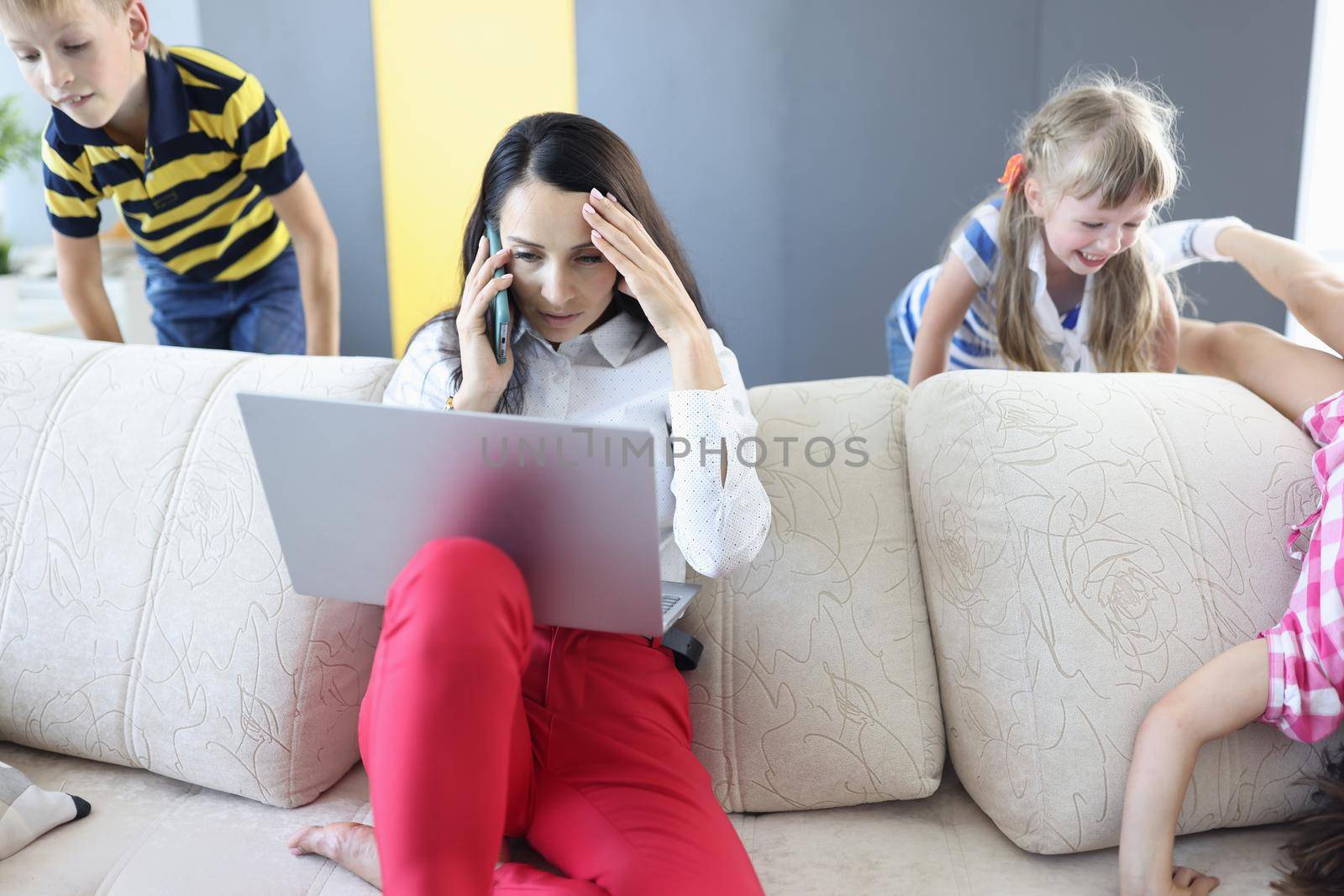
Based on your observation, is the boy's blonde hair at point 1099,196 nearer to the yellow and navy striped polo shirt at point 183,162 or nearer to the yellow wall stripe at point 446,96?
the yellow and navy striped polo shirt at point 183,162

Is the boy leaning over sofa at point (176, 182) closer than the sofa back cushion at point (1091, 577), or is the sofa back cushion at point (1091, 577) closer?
the sofa back cushion at point (1091, 577)

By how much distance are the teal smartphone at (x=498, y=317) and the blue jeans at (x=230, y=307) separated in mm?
927

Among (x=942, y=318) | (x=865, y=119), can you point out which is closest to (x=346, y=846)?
(x=942, y=318)

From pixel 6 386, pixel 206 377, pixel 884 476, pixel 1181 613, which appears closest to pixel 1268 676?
pixel 1181 613

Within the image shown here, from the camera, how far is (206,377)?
A: 4.75ft

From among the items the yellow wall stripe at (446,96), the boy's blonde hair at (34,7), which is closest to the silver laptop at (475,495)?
the boy's blonde hair at (34,7)

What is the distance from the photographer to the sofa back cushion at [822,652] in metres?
1.26

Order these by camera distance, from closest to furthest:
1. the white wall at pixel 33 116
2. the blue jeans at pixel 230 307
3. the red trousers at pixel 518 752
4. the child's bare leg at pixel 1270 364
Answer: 1. the red trousers at pixel 518 752
2. the child's bare leg at pixel 1270 364
3. the blue jeans at pixel 230 307
4. the white wall at pixel 33 116

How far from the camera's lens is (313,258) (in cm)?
190

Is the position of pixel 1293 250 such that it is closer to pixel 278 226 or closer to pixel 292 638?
pixel 292 638

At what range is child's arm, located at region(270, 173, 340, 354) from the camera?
187cm

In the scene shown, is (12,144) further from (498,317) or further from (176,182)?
(498,317)

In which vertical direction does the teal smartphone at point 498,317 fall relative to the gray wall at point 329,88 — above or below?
below

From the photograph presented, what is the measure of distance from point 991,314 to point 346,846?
138 centimetres
